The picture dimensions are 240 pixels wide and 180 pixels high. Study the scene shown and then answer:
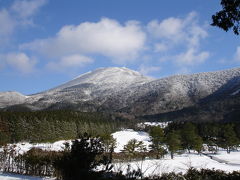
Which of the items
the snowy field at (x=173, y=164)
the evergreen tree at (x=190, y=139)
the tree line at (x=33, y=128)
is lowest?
the snowy field at (x=173, y=164)

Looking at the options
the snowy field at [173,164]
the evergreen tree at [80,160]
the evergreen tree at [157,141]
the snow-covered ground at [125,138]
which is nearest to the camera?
the evergreen tree at [80,160]

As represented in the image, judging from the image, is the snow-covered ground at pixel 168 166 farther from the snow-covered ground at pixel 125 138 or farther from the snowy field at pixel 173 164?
the snow-covered ground at pixel 125 138

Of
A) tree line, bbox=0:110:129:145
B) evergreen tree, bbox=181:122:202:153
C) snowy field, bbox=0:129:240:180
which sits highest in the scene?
tree line, bbox=0:110:129:145

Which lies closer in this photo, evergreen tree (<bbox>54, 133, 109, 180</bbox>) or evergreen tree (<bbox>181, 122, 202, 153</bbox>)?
evergreen tree (<bbox>54, 133, 109, 180</bbox>)

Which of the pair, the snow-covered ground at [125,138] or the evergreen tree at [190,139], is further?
the snow-covered ground at [125,138]

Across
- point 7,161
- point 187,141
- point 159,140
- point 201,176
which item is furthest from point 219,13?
point 187,141

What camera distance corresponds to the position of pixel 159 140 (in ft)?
260

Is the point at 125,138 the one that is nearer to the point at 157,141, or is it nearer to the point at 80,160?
the point at 157,141

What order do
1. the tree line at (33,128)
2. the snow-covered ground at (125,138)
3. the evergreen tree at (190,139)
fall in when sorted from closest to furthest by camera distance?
the evergreen tree at (190,139) < the tree line at (33,128) < the snow-covered ground at (125,138)

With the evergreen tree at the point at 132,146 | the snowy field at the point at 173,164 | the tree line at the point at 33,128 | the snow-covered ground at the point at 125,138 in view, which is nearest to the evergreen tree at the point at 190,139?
the snowy field at the point at 173,164

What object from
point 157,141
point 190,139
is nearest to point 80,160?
point 157,141

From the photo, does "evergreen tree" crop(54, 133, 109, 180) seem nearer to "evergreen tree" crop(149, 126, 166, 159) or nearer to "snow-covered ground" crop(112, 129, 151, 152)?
"evergreen tree" crop(149, 126, 166, 159)

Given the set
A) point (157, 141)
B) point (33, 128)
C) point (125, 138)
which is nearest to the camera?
point (157, 141)

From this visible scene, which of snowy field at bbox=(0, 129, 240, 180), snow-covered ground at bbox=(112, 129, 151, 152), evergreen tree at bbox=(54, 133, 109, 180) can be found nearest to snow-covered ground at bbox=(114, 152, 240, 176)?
snowy field at bbox=(0, 129, 240, 180)
